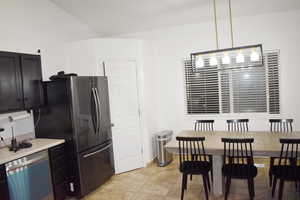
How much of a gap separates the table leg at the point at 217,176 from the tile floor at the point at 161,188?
4.3 inches

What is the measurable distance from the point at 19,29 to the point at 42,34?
44 centimetres

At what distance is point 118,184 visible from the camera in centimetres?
373

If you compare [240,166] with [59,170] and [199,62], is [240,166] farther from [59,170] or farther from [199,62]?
A: [59,170]

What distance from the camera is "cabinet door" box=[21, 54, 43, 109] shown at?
124 inches

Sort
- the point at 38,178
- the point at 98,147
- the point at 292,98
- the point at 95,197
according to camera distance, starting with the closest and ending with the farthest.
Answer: the point at 38,178
the point at 95,197
the point at 98,147
the point at 292,98

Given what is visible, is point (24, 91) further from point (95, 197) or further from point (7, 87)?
point (95, 197)

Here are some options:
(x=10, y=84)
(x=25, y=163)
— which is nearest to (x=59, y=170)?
(x=25, y=163)

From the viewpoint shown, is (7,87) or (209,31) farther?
(209,31)

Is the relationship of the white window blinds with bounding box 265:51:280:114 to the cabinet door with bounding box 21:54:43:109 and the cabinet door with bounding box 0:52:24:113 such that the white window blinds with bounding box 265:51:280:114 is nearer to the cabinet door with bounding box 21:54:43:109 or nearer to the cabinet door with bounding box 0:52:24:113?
the cabinet door with bounding box 21:54:43:109

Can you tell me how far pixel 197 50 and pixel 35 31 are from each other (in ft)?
10.2

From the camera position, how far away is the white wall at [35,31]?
3236 millimetres

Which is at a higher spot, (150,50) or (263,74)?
(150,50)

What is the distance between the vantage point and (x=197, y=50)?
473cm

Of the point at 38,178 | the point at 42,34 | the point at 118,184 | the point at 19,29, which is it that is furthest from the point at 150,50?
the point at 38,178
